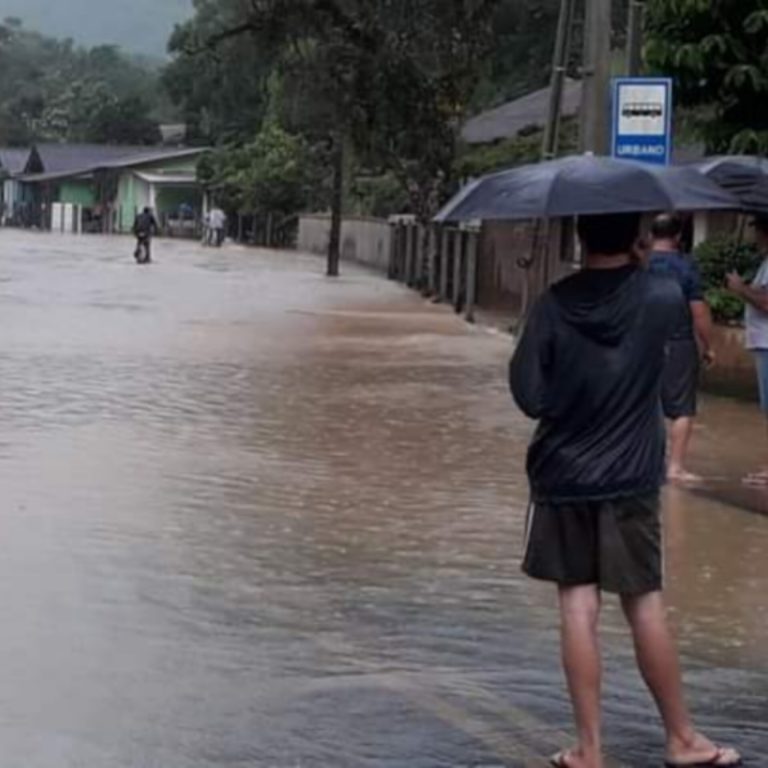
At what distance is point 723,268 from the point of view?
731 inches

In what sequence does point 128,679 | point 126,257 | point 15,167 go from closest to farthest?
1. point 128,679
2. point 126,257
3. point 15,167

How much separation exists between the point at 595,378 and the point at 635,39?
12.4 meters

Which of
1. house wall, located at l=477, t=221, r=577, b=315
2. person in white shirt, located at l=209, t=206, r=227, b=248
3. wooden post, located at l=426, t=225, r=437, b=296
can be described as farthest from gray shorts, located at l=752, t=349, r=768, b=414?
person in white shirt, located at l=209, t=206, r=227, b=248

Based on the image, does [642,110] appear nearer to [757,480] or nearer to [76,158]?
[757,480]

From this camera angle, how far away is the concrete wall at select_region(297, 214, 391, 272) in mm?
49447

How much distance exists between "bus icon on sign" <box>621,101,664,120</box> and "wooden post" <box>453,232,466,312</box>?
16629mm

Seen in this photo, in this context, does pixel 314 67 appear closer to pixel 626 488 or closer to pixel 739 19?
pixel 739 19

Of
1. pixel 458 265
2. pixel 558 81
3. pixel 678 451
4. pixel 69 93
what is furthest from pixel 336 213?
pixel 69 93

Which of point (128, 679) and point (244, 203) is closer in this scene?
point (128, 679)

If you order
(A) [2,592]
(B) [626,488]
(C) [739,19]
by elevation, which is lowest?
(A) [2,592]

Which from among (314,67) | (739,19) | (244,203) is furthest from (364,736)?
(244,203)

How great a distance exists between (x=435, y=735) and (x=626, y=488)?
1098 mm

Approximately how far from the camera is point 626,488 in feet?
18.0

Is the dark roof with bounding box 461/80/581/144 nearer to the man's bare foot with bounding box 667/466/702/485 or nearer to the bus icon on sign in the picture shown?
the bus icon on sign
